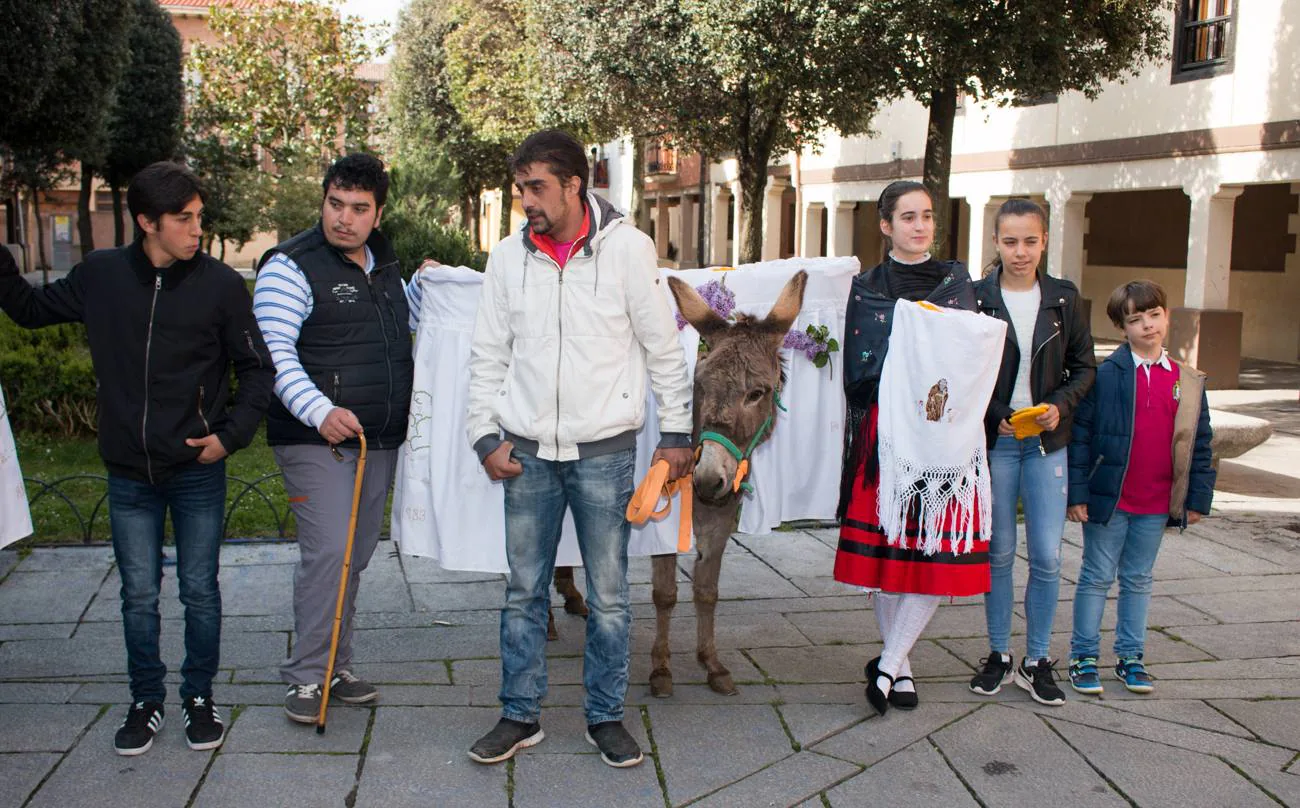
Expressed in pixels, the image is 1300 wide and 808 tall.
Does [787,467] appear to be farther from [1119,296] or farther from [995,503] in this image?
[1119,296]

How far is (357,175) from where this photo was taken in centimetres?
410

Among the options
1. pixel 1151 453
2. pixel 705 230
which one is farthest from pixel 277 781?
pixel 705 230

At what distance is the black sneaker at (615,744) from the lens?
388cm

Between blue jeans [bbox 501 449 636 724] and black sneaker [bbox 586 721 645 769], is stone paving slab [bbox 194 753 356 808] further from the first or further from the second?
black sneaker [bbox 586 721 645 769]

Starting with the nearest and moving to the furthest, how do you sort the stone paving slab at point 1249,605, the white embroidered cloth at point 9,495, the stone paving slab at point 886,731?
the stone paving slab at point 886,731 < the white embroidered cloth at point 9,495 < the stone paving slab at point 1249,605

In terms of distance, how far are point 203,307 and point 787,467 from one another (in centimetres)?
241

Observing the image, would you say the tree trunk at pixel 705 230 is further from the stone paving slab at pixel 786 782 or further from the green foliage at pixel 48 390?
the stone paving slab at pixel 786 782

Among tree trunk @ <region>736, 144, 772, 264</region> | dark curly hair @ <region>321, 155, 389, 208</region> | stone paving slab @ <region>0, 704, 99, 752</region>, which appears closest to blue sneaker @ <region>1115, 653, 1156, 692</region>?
dark curly hair @ <region>321, 155, 389, 208</region>

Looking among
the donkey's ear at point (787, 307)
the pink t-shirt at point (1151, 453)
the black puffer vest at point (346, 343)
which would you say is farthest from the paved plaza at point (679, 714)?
the donkey's ear at point (787, 307)

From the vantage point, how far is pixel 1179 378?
14.9ft

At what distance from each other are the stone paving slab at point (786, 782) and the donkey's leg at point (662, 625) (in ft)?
2.31

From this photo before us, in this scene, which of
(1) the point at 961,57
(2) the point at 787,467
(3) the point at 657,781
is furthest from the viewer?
(1) the point at 961,57

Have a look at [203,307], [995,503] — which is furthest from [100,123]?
[995,503]

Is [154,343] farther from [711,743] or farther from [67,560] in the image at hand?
[67,560]
